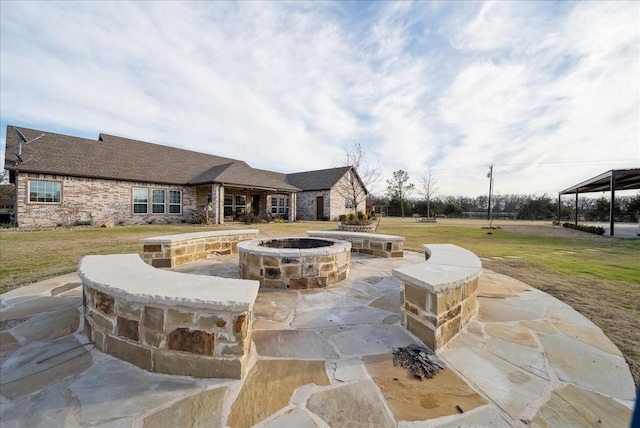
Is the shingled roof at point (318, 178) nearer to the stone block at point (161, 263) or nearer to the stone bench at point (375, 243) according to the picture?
the stone bench at point (375, 243)

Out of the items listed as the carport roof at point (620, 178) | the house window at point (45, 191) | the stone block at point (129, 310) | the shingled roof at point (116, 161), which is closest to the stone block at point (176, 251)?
the stone block at point (129, 310)

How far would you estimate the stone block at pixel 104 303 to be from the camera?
214 centimetres

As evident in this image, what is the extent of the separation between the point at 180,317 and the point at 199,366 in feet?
1.30

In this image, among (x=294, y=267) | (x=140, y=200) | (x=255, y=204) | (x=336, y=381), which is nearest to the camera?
(x=336, y=381)

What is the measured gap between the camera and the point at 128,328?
205 cm

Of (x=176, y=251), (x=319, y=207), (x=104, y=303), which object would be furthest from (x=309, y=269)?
(x=319, y=207)

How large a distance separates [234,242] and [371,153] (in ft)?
57.5

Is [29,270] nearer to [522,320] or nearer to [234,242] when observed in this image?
[234,242]

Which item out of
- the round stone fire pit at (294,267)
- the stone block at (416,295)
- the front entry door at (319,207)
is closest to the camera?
the stone block at (416,295)

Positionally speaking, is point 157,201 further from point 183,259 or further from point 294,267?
point 294,267

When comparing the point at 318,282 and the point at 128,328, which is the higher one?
the point at 128,328

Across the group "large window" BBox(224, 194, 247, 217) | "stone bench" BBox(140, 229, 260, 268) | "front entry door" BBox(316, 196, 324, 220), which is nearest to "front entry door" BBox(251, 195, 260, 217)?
"large window" BBox(224, 194, 247, 217)

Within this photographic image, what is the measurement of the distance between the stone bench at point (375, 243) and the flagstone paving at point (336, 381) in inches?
136

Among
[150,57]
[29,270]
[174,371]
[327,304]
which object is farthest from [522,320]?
[150,57]
